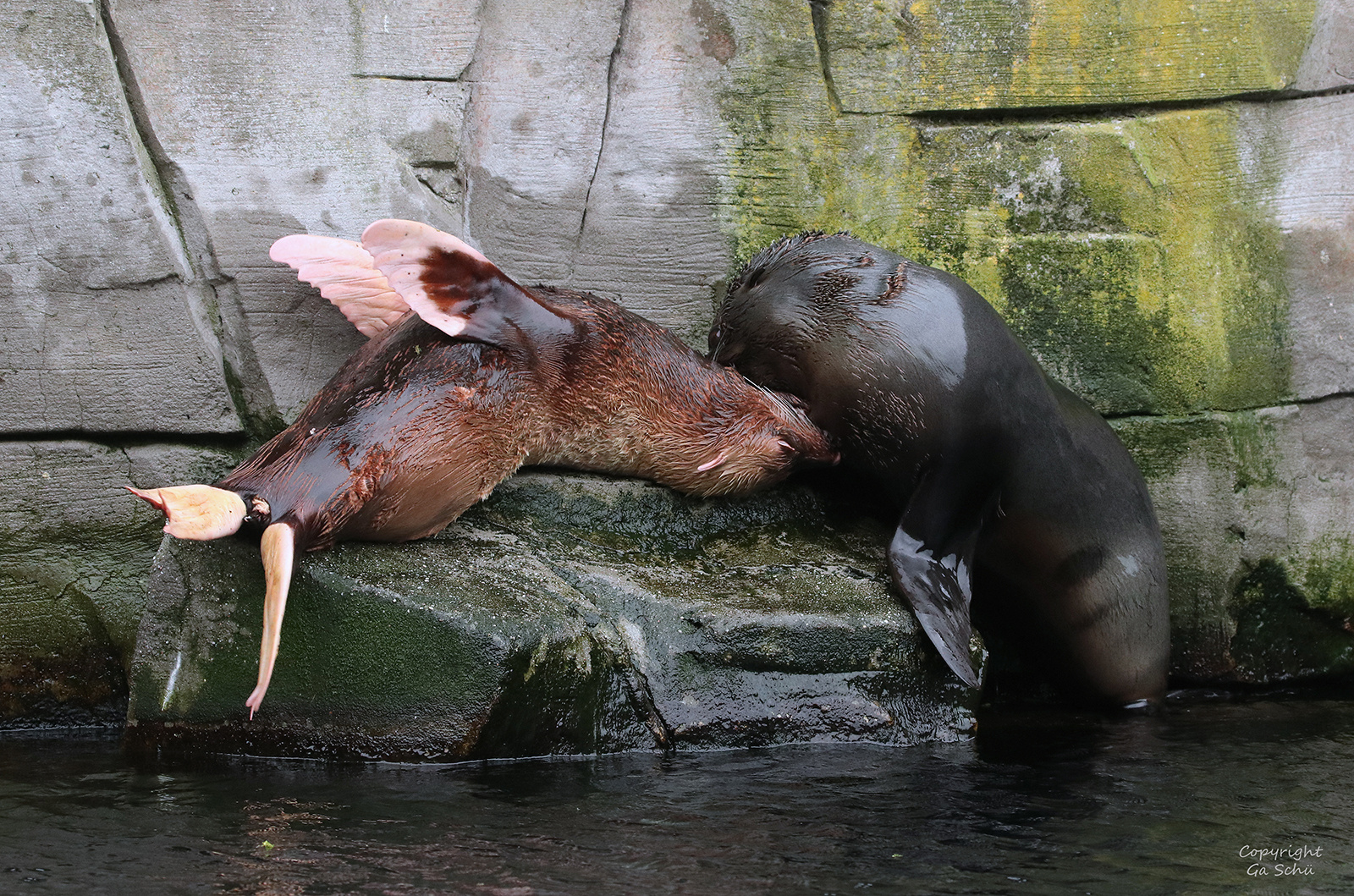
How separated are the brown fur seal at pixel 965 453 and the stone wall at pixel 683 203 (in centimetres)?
35

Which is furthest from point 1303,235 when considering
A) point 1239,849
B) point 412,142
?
point 412,142

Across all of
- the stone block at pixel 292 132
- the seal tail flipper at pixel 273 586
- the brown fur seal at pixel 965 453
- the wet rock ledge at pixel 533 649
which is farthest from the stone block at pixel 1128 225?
the seal tail flipper at pixel 273 586

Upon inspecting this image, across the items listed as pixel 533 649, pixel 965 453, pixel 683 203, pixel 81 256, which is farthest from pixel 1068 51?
pixel 81 256

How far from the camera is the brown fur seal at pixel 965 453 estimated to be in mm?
3988

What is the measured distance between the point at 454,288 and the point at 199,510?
0.99 meters

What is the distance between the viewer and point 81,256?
388 centimetres

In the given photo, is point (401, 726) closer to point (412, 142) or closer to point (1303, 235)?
point (412, 142)

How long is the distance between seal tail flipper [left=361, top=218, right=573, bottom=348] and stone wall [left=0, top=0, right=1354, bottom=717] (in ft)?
2.26

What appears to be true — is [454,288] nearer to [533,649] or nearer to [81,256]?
[533,649]

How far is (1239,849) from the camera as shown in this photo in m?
2.73

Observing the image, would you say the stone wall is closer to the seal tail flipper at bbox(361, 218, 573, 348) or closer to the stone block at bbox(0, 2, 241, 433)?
the stone block at bbox(0, 2, 241, 433)

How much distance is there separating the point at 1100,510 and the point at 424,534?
7.53ft

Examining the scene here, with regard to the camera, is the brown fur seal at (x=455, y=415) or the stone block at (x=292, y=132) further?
the stone block at (x=292, y=132)

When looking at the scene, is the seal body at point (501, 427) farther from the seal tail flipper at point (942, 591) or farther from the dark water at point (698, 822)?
the dark water at point (698, 822)
